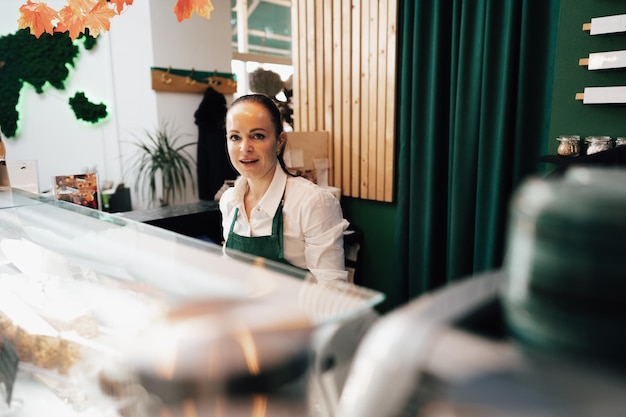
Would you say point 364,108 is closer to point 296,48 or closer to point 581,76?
point 296,48

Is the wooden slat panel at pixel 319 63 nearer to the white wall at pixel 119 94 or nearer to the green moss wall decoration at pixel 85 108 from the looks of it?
the white wall at pixel 119 94

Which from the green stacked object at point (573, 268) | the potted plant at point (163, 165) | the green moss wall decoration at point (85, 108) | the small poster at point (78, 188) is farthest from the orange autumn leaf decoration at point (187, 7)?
the green moss wall decoration at point (85, 108)

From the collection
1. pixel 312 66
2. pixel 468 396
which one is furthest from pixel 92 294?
pixel 312 66

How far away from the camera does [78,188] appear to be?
8.47 ft

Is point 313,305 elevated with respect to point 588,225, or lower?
lower

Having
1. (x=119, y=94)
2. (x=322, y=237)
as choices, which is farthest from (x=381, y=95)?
(x=119, y=94)

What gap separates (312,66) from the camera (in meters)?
3.68

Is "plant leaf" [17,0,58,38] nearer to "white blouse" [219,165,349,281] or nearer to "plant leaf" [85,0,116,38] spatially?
"plant leaf" [85,0,116,38]

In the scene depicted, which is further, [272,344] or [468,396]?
[272,344]

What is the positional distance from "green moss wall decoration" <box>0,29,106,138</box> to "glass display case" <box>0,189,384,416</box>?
416cm

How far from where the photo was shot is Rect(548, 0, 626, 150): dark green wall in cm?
211

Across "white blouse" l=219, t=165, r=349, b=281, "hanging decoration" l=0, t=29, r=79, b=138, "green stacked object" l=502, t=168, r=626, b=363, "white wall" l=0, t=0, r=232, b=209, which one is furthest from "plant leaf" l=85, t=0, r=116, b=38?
"hanging decoration" l=0, t=29, r=79, b=138

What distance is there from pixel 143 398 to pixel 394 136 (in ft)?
9.27

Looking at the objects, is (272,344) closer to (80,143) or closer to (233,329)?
(233,329)
